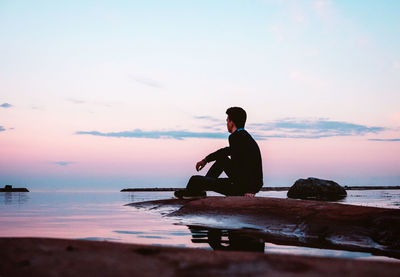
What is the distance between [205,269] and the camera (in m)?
1.96

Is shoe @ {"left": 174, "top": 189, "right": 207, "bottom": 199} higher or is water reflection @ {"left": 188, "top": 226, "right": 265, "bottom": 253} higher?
shoe @ {"left": 174, "top": 189, "right": 207, "bottom": 199}

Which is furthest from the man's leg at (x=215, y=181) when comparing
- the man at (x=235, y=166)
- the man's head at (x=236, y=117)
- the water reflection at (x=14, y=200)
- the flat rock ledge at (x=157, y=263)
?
the water reflection at (x=14, y=200)

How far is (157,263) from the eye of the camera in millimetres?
2082

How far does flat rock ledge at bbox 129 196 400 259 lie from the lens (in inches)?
168

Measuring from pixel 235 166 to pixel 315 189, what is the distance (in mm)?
20068

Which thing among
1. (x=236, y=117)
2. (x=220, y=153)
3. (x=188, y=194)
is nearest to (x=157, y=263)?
(x=236, y=117)

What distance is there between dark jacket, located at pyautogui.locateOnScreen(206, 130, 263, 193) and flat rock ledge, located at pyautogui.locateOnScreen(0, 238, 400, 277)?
5.27 meters

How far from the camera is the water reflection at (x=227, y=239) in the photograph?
12.6 feet

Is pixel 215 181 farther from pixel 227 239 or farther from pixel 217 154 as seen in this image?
pixel 227 239

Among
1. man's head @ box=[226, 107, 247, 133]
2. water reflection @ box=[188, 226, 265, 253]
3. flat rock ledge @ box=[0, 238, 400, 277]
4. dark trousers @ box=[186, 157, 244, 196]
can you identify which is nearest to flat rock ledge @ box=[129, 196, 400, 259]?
water reflection @ box=[188, 226, 265, 253]

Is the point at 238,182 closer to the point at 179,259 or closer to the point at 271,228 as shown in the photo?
the point at 271,228

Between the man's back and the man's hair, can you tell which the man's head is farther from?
the man's back

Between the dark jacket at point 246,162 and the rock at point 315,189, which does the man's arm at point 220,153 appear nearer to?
the dark jacket at point 246,162

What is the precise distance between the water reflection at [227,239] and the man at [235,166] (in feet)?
7.99
